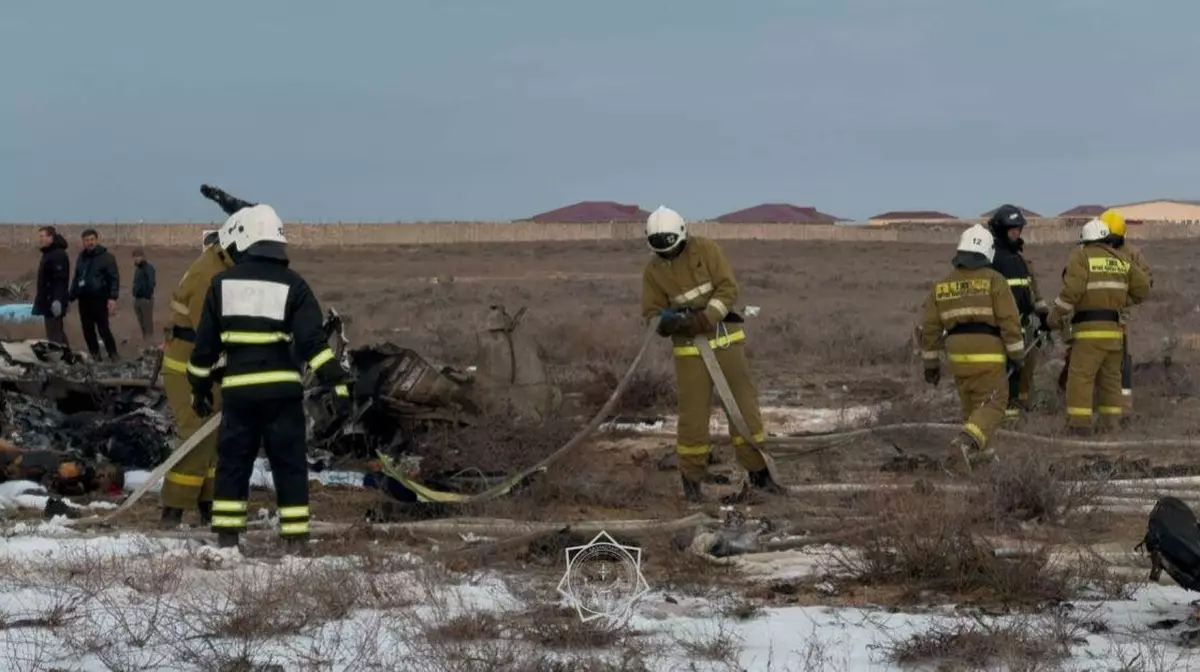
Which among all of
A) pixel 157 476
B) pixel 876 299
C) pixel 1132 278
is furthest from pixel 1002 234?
pixel 876 299

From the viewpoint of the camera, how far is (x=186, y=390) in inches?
322

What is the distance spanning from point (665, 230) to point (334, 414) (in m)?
2.82

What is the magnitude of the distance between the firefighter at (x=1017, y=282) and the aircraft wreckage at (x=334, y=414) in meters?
3.98

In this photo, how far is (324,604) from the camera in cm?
577

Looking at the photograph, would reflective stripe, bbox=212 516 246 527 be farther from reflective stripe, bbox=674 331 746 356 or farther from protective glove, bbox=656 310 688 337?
reflective stripe, bbox=674 331 746 356

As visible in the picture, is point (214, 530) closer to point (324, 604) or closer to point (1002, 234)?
point (324, 604)

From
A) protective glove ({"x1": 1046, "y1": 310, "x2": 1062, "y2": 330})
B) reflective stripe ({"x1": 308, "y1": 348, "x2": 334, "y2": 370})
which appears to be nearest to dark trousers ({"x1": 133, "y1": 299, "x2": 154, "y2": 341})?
protective glove ({"x1": 1046, "y1": 310, "x2": 1062, "y2": 330})

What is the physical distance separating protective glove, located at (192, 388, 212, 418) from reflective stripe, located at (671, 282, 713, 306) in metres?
3.03

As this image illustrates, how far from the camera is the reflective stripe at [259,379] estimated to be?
7109 millimetres

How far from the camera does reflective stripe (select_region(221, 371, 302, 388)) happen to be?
7109 mm

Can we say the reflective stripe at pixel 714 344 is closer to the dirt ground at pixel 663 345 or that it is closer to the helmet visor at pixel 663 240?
the helmet visor at pixel 663 240

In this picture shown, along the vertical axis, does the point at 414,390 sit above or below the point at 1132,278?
below

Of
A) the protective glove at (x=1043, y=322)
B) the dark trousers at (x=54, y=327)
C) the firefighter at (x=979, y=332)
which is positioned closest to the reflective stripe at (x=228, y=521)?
the firefighter at (x=979, y=332)

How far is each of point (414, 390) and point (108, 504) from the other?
2173mm
